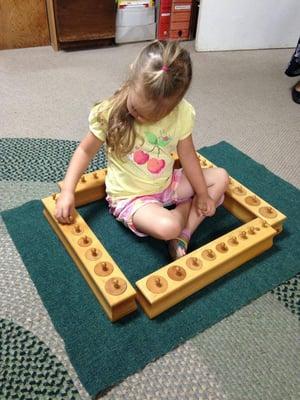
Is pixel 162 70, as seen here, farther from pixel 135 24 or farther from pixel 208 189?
pixel 135 24

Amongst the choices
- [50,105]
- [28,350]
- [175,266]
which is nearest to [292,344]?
[175,266]

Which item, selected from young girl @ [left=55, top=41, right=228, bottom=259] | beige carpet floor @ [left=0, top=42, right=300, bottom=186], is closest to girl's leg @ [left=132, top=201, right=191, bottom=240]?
young girl @ [left=55, top=41, right=228, bottom=259]

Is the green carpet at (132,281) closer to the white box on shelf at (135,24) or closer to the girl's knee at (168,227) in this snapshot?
the girl's knee at (168,227)

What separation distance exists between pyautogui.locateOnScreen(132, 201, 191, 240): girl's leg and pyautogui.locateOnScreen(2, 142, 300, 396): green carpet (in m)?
0.08

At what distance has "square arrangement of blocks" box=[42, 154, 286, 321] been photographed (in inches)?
28.5

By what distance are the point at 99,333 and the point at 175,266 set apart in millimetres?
203

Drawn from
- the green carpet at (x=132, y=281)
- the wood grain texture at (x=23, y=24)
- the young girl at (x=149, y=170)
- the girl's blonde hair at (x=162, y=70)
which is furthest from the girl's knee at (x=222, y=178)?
the wood grain texture at (x=23, y=24)

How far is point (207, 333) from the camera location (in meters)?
0.74

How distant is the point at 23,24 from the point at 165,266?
1.65m

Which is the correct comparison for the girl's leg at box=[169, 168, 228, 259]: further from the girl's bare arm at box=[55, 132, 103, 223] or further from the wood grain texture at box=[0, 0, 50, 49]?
the wood grain texture at box=[0, 0, 50, 49]

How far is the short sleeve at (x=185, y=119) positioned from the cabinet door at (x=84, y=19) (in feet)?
4.14

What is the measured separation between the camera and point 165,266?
2.53 ft

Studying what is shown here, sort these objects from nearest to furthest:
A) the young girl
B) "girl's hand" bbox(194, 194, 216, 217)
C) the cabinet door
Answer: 1. the young girl
2. "girl's hand" bbox(194, 194, 216, 217)
3. the cabinet door

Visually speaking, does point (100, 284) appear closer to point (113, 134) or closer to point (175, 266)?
point (175, 266)
